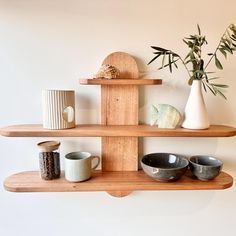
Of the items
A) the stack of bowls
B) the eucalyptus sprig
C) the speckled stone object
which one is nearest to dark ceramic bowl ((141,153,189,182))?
the stack of bowls

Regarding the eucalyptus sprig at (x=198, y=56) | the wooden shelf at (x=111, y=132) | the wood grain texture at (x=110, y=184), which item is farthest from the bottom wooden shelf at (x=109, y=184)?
the eucalyptus sprig at (x=198, y=56)

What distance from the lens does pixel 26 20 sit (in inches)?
25.0

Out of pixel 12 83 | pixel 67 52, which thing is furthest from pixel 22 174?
pixel 67 52

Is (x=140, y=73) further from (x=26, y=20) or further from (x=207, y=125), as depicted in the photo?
(x=26, y=20)

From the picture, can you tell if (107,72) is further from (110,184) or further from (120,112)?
(110,184)

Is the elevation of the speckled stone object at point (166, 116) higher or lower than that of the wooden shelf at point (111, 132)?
higher

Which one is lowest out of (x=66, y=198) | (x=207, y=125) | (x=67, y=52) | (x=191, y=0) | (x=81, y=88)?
(x=66, y=198)

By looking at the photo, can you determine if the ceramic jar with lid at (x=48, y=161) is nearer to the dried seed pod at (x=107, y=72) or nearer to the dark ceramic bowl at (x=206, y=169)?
the dried seed pod at (x=107, y=72)

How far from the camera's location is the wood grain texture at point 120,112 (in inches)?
25.4

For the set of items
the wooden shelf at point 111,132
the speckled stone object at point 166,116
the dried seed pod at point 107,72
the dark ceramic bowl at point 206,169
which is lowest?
the dark ceramic bowl at point 206,169

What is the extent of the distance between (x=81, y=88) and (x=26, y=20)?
0.25 m

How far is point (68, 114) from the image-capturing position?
593mm

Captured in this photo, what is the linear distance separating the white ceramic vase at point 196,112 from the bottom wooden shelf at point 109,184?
161mm

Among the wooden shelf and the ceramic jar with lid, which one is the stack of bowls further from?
the ceramic jar with lid
